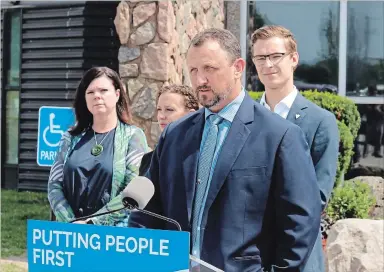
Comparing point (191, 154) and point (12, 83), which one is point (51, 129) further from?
point (12, 83)

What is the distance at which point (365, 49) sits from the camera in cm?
900

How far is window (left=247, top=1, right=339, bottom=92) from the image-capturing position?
910 centimetres

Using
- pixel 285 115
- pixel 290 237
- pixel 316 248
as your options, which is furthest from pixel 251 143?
pixel 285 115

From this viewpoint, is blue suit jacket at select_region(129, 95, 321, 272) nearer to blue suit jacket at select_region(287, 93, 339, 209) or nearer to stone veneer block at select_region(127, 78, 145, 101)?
blue suit jacket at select_region(287, 93, 339, 209)

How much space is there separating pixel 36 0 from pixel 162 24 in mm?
3305

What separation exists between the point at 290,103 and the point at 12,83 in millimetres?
8372

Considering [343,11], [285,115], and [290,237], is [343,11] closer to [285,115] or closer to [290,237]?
[285,115]

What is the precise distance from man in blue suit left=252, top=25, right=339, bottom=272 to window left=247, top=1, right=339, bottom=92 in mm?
5535

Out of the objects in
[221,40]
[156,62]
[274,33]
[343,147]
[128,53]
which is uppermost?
[128,53]

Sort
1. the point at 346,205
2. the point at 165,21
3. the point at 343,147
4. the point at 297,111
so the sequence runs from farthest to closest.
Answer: the point at 165,21 → the point at 343,147 → the point at 346,205 → the point at 297,111

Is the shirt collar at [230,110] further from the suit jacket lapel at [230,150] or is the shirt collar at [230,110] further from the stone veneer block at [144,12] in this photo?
the stone veneer block at [144,12]

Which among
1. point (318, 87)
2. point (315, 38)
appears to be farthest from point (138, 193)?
point (315, 38)

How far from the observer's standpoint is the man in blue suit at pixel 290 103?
336 cm

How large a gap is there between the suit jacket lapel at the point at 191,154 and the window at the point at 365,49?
21.8 ft
